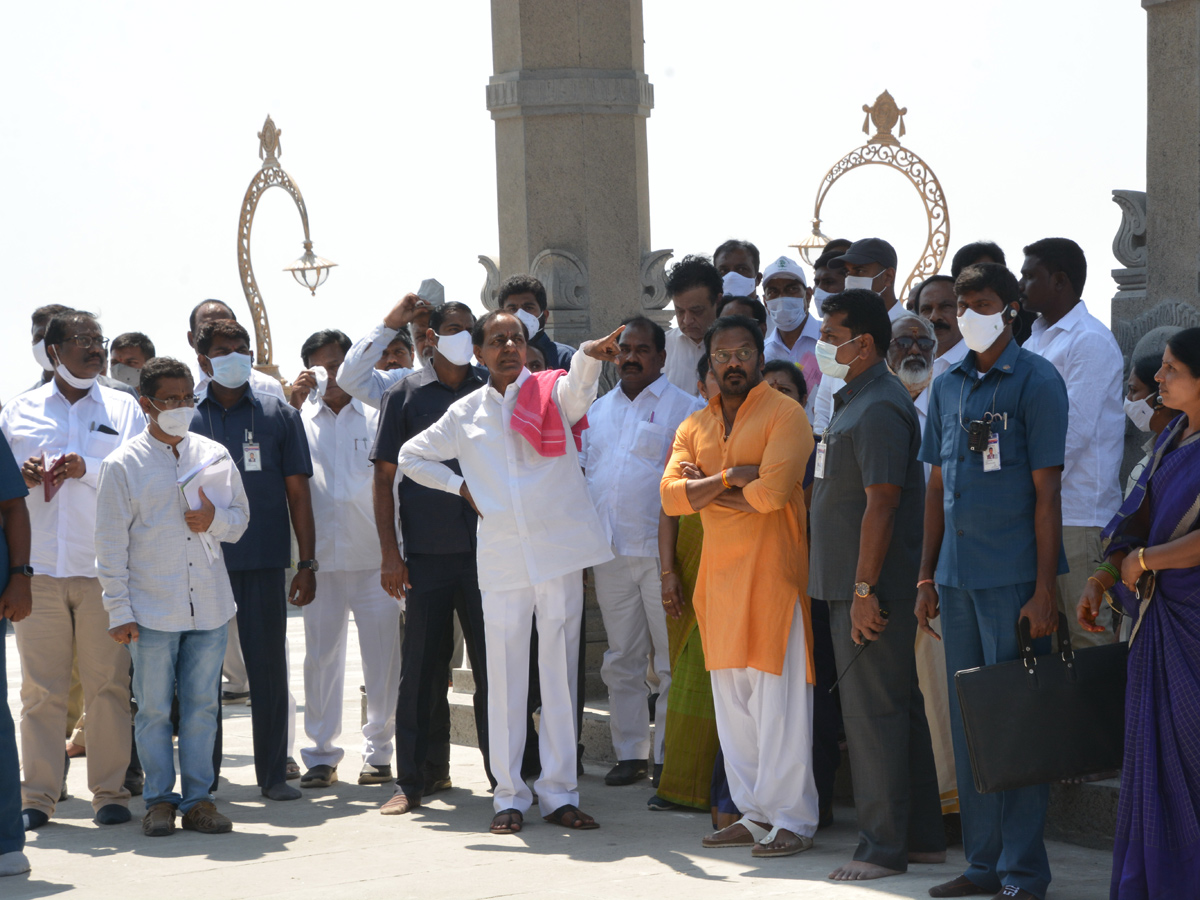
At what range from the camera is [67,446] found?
22.6 ft

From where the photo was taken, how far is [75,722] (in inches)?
336

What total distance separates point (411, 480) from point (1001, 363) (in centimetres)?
290

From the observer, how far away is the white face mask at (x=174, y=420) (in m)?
6.27

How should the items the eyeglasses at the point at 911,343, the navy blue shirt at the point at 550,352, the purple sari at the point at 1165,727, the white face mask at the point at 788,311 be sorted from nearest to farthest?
the purple sari at the point at 1165,727 → the eyeglasses at the point at 911,343 → the white face mask at the point at 788,311 → the navy blue shirt at the point at 550,352

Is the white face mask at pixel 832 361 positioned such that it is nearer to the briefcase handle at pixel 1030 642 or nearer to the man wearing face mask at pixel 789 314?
the briefcase handle at pixel 1030 642

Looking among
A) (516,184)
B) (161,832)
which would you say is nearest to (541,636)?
(161,832)

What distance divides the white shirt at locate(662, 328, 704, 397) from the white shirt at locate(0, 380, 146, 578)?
2617 millimetres

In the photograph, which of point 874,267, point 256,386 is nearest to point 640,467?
point 874,267

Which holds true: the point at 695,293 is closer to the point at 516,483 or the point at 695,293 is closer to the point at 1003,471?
the point at 516,483

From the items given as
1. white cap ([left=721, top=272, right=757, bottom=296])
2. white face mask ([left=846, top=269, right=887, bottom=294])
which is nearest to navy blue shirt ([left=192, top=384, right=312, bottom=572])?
white cap ([left=721, top=272, right=757, bottom=296])

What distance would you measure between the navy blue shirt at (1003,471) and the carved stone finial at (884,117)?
42.3ft

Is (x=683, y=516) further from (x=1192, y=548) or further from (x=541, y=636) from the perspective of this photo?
(x=1192, y=548)

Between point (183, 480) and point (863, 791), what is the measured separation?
10.3 feet

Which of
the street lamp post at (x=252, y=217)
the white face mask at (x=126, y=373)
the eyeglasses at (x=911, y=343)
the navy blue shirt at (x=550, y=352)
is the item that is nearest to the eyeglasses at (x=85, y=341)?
the white face mask at (x=126, y=373)
